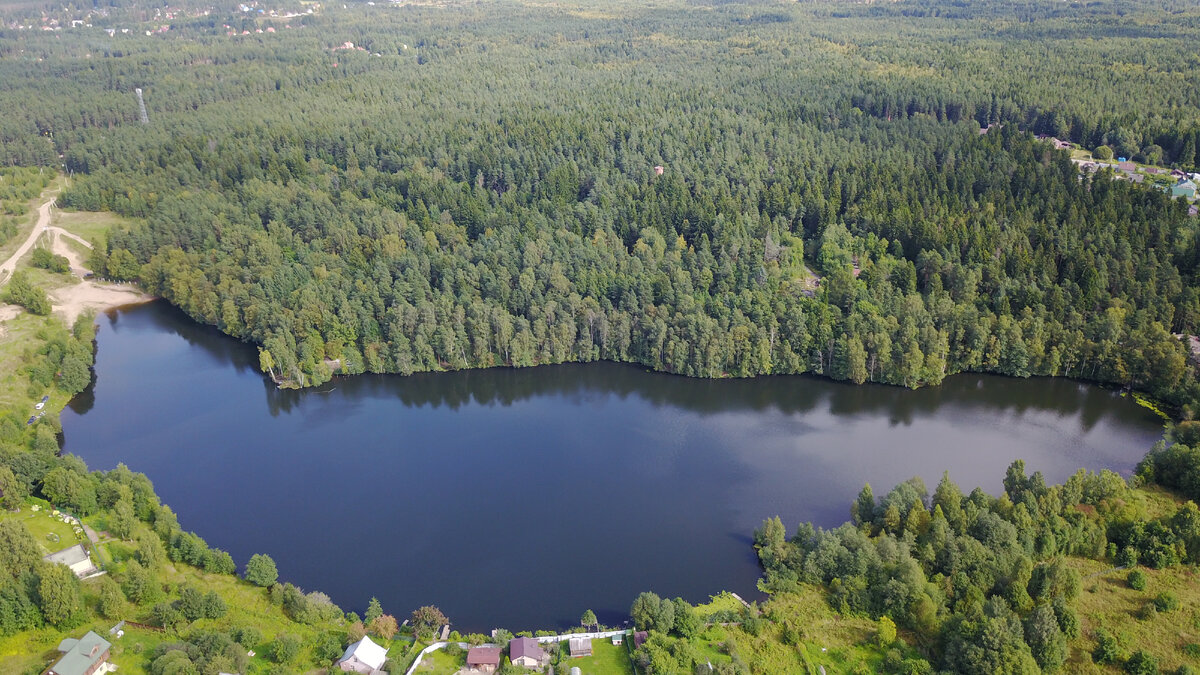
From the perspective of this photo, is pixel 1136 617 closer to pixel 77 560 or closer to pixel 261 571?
pixel 261 571

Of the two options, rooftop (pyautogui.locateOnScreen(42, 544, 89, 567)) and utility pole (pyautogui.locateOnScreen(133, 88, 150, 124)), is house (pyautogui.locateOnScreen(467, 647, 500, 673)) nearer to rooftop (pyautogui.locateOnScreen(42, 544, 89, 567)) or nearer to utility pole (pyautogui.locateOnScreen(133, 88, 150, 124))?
rooftop (pyautogui.locateOnScreen(42, 544, 89, 567))

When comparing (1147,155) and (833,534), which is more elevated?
(1147,155)

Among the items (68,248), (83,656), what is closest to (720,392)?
(83,656)

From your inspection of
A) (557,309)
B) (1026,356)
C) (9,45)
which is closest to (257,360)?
(557,309)

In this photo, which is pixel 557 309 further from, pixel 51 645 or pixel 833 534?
pixel 51 645

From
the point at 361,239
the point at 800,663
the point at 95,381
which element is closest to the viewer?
the point at 800,663

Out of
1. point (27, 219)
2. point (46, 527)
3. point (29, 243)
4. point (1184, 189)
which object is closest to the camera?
point (46, 527)

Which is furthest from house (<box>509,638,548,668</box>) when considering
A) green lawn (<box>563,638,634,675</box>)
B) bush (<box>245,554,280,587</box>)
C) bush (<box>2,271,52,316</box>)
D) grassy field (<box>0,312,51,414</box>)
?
bush (<box>2,271,52,316</box>)
